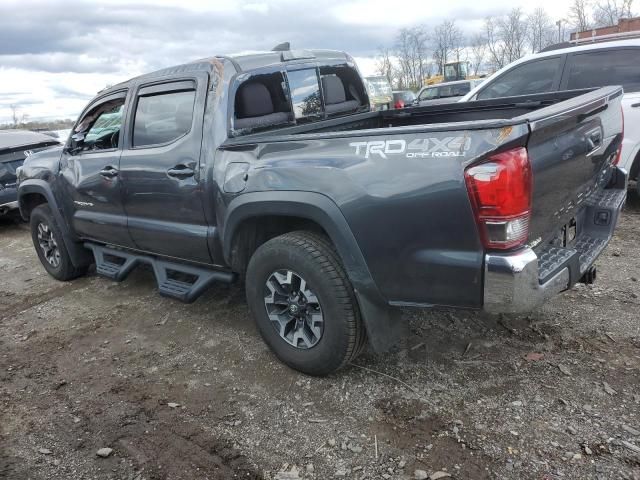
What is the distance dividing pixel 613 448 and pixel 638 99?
4.55 metres

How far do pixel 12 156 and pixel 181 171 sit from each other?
248 inches

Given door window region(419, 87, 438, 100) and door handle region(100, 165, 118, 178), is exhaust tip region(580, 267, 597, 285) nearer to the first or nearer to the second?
door handle region(100, 165, 118, 178)

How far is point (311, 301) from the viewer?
3.09 meters

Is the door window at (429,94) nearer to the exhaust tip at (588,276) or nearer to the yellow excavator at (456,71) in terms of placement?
the yellow excavator at (456,71)

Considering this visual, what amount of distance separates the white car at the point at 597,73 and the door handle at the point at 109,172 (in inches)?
152

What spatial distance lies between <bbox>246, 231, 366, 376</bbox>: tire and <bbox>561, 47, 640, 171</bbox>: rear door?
4387 millimetres

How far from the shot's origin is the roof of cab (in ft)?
12.0

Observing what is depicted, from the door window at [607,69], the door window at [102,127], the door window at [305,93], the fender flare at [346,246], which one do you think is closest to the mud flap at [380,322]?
the fender flare at [346,246]

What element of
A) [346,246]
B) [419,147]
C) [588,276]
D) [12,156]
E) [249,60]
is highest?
[249,60]

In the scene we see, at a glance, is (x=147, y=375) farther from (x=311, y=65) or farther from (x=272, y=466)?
(x=311, y=65)

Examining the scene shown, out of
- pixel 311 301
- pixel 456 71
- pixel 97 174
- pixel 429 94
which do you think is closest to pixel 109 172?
pixel 97 174

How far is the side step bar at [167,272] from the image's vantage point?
387 centimetres

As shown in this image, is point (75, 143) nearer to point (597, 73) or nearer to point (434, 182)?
point (434, 182)

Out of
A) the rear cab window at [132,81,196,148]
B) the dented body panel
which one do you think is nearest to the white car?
the dented body panel
